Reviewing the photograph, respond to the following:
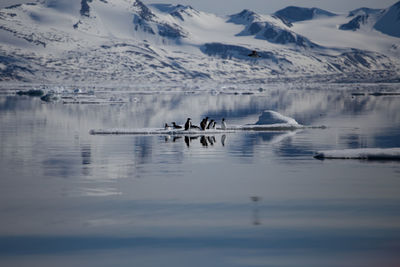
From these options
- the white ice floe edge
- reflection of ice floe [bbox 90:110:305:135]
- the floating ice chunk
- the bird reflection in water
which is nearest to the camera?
the bird reflection in water

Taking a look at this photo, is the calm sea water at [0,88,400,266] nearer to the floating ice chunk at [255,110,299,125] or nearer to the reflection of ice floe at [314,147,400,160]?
the reflection of ice floe at [314,147,400,160]

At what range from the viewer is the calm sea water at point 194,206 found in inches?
545

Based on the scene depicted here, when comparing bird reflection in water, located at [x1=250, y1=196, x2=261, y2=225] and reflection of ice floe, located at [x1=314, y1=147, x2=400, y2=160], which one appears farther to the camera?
reflection of ice floe, located at [x1=314, y1=147, x2=400, y2=160]

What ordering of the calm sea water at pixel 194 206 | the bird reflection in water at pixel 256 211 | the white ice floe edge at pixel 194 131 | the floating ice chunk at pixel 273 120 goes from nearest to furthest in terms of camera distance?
the calm sea water at pixel 194 206
the bird reflection in water at pixel 256 211
the white ice floe edge at pixel 194 131
the floating ice chunk at pixel 273 120

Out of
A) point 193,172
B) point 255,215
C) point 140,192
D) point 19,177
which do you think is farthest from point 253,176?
point 19,177

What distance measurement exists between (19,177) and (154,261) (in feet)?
36.3

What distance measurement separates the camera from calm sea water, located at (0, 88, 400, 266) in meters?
13.8

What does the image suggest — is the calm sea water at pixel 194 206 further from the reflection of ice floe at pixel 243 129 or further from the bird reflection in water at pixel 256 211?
the reflection of ice floe at pixel 243 129

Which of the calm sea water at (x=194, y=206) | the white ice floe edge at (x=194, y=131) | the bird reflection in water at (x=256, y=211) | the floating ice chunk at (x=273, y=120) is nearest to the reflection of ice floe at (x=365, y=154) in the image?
the calm sea water at (x=194, y=206)

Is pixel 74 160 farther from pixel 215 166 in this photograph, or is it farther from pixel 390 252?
pixel 390 252

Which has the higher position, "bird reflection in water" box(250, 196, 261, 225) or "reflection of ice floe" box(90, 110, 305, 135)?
"reflection of ice floe" box(90, 110, 305, 135)

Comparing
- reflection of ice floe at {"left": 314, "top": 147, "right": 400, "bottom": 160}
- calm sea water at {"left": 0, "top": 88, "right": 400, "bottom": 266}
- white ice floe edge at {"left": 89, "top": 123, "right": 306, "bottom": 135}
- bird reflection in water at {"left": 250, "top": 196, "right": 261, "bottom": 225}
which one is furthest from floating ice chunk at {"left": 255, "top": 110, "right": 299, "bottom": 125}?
bird reflection in water at {"left": 250, "top": 196, "right": 261, "bottom": 225}

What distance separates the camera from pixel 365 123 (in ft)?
165

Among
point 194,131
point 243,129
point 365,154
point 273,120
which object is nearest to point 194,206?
point 365,154
